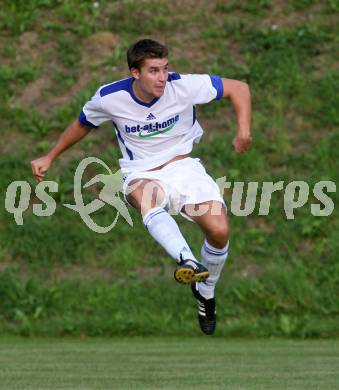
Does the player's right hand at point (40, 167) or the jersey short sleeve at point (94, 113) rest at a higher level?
the jersey short sleeve at point (94, 113)

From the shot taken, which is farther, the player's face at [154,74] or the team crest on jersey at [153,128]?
the team crest on jersey at [153,128]

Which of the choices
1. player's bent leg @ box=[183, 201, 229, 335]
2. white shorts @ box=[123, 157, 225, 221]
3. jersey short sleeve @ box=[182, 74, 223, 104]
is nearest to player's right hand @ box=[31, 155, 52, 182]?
white shorts @ box=[123, 157, 225, 221]

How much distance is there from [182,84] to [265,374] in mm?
2089

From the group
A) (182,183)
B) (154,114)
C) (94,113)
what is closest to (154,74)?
(154,114)

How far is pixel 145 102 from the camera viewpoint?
8219 millimetres

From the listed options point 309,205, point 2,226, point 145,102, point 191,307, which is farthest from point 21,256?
point 145,102

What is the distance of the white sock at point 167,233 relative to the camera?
758 centimetres

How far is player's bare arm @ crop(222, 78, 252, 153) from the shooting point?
7.61 meters

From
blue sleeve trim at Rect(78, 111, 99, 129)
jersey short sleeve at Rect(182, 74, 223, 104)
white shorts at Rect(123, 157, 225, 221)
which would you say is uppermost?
jersey short sleeve at Rect(182, 74, 223, 104)

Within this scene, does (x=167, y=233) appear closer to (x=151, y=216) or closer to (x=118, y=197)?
(x=151, y=216)

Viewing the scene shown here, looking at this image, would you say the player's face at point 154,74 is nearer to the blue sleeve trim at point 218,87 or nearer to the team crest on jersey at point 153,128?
the team crest on jersey at point 153,128

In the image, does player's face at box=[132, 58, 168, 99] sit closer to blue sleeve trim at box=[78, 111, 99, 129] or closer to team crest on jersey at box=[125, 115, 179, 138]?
team crest on jersey at box=[125, 115, 179, 138]

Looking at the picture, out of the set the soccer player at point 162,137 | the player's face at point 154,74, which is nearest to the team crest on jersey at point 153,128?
the soccer player at point 162,137

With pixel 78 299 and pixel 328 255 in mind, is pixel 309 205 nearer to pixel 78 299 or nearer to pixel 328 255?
pixel 328 255
